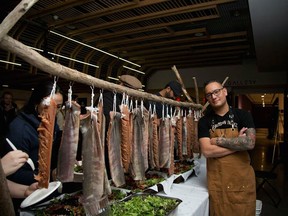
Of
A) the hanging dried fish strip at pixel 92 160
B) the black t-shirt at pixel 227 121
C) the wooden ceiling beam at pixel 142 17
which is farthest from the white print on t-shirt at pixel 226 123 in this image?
the wooden ceiling beam at pixel 142 17

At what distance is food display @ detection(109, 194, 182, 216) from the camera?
6.69ft

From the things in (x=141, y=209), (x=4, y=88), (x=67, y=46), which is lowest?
(x=141, y=209)

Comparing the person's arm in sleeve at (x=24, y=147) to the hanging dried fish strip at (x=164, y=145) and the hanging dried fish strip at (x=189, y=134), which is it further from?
the hanging dried fish strip at (x=189, y=134)

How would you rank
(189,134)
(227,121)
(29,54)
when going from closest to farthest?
(29,54)
(227,121)
(189,134)

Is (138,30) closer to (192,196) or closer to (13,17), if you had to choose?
(192,196)

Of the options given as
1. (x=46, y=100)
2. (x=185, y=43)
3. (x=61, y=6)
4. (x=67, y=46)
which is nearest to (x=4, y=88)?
(x=67, y=46)

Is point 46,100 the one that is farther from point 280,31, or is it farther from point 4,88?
point 4,88

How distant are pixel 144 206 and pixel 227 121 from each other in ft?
4.76

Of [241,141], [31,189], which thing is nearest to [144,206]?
[31,189]

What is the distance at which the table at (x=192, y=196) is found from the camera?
7.82 ft

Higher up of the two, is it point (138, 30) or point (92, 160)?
point (138, 30)

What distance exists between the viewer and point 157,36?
715cm

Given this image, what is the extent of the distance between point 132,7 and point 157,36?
2037 mm

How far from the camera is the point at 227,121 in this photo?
2.95 metres
